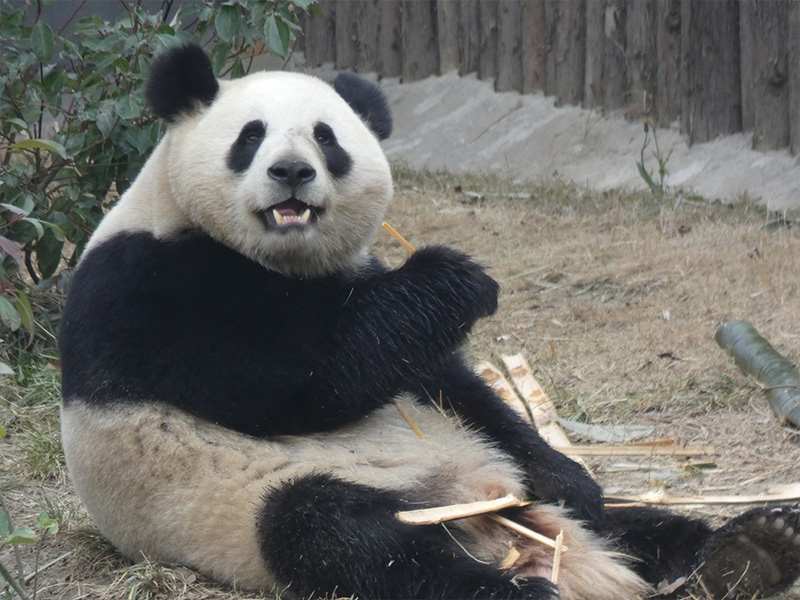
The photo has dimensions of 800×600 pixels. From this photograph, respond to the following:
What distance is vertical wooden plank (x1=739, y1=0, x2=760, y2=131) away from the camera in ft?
25.3

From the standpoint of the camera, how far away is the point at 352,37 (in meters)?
11.6

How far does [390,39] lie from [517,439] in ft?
26.6

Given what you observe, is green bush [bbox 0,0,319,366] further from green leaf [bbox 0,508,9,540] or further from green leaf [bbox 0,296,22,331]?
green leaf [bbox 0,508,9,540]

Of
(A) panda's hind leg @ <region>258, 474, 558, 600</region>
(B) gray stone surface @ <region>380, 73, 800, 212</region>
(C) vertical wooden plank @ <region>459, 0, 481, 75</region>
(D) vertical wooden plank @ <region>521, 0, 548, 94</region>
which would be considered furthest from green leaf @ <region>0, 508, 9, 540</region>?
(C) vertical wooden plank @ <region>459, 0, 481, 75</region>

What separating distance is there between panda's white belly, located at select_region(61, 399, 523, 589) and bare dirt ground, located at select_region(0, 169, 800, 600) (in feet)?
0.37

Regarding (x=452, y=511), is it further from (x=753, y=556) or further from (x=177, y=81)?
(x=177, y=81)

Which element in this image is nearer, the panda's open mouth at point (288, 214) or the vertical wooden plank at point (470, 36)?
the panda's open mouth at point (288, 214)

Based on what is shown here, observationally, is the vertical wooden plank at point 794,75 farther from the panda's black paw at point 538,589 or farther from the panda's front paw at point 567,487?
the panda's black paw at point 538,589

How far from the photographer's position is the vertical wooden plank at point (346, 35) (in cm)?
1150

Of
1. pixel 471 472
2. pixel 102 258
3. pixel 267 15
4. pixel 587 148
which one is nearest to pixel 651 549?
pixel 471 472

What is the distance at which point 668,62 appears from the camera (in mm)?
8398

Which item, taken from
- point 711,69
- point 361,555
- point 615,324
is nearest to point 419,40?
point 711,69

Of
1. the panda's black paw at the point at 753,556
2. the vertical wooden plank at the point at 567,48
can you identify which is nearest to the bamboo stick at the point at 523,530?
the panda's black paw at the point at 753,556

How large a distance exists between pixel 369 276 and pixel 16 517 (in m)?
1.64
